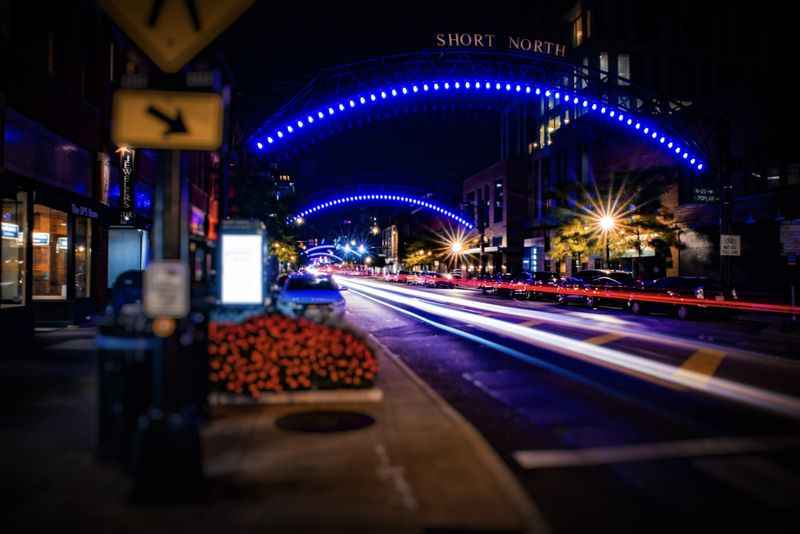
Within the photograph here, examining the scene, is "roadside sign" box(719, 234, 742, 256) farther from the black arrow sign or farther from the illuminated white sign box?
the black arrow sign

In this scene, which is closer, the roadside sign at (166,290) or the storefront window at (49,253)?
the roadside sign at (166,290)

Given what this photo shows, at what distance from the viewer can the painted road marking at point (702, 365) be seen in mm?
11000

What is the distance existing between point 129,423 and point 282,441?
1536 millimetres

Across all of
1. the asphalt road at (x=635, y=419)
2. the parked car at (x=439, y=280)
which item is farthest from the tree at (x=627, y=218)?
the asphalt road at (x=635, y=419)

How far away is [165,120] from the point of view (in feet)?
18.1

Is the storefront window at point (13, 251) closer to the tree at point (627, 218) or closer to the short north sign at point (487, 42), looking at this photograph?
the short north sign at point (487, 42)

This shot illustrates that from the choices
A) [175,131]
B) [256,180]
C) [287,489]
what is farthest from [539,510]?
[256,180]

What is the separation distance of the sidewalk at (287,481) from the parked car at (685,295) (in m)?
19.7

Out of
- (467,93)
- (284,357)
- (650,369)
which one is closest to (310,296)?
(284,357)

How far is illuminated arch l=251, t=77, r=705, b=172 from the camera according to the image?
28.9 m

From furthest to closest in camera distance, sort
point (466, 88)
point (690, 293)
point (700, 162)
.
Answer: point (700, 162) → point (466, 88) → point (690, 293)

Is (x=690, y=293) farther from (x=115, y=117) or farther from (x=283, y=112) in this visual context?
(x=115, y=117)

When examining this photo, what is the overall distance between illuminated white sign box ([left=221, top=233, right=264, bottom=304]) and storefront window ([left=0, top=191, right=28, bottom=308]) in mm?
5128

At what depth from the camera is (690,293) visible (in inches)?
962
